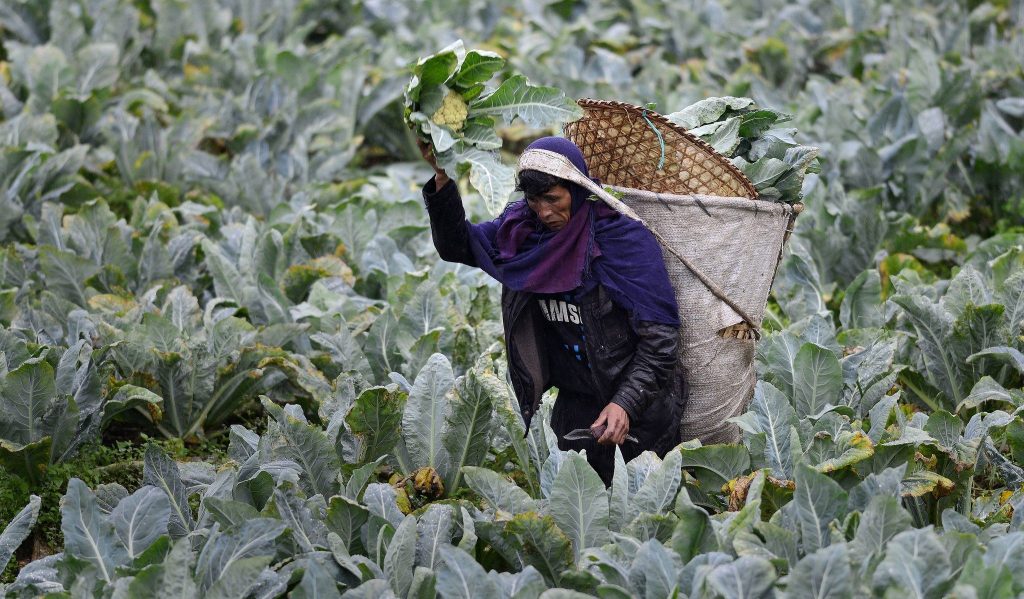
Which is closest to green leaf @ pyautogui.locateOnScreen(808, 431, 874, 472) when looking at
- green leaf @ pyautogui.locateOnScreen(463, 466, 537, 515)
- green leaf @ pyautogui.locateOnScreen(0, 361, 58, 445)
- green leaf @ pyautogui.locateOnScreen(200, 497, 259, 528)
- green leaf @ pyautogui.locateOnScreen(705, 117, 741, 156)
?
green leaf @ pyautogui.locateOnScreen(463, 466, 537, 515)

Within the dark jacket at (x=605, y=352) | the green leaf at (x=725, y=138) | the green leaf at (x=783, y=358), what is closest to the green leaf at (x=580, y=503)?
the dark jacket at (x=605, y=352)

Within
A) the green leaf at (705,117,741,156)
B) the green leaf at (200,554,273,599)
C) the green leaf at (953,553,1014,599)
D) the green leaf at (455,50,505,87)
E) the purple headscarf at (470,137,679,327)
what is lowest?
the green leaf at (200,554,273,599)

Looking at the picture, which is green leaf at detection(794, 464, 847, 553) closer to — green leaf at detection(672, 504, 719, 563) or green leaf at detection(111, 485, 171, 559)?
green leaf at detection(672, 504, 719, 563)

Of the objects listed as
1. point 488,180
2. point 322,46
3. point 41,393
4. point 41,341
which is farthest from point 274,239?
point 322,46

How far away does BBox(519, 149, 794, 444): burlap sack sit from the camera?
150 inches

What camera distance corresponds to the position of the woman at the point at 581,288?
3674 mm

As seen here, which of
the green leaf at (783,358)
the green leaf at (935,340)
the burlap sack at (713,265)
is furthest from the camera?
the green leaf at (935,340)

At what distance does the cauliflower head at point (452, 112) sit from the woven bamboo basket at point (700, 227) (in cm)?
56

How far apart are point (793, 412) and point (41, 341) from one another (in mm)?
3166

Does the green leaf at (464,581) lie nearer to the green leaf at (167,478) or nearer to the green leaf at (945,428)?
the green leaf at (167,478)

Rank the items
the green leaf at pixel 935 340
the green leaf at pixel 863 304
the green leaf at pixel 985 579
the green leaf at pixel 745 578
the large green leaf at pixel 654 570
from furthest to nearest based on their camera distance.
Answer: the green leaf at pixel 863 304, the green leaf at pixel 935 340, the large green leaf at pixel 654 570, the green leaf at pixel 745 578, the green leaf at pixel 985 579

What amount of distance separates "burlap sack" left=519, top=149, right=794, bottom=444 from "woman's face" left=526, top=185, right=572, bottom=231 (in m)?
0.13

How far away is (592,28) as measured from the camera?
413 inches

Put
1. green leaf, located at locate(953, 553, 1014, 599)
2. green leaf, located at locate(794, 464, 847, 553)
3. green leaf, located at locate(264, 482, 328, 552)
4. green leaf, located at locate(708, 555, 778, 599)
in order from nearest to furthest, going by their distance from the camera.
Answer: green leaf, located at locate(953, 553, 1014, 599), green leaf, located at locate(708, 555, 778, 599), green leaf, located at locate(794, 464, 847, 553), green leaf, located at locate(264, 482, 328, 552)
